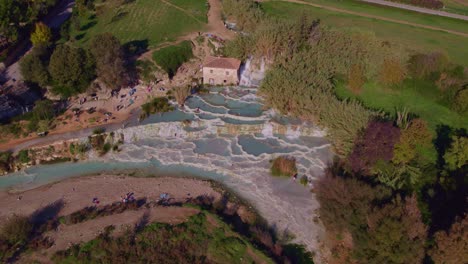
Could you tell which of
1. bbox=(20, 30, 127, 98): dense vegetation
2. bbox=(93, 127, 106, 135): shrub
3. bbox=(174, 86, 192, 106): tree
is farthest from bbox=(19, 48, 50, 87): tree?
bbox=(174, 86, 192, 106): tree

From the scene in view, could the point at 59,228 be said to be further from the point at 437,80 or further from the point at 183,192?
the point at 437,80

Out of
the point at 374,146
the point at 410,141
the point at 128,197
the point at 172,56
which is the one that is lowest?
the point at 128,197

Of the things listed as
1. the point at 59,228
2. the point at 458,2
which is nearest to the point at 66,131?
the point at 59,228

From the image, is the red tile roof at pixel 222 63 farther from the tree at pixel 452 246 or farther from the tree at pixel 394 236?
the tree at pixel 452 246

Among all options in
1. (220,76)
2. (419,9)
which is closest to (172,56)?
(220,76)

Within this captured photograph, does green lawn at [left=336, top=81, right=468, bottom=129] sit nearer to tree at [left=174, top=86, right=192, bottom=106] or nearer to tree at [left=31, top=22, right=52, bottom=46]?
tree at [left=174, top=86, right=192, bottom=106]

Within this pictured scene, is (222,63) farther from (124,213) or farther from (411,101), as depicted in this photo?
(124,213)
